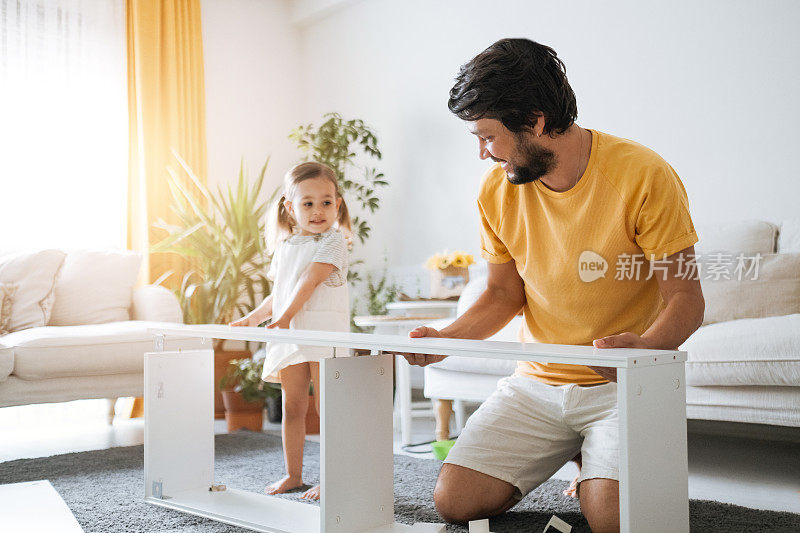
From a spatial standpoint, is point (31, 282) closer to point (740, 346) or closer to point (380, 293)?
point (380, 293)

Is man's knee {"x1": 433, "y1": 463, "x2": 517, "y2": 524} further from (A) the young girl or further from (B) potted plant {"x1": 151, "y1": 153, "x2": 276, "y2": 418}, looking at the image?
(B) potted plant {"x1": 151, "y1": 153, "x2": 276, "y2": 418}

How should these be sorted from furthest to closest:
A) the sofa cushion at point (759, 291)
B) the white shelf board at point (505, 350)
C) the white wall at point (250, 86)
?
the white wall at point (250, 86) < the sofa cushion at point (759, 291) < the white shelf board at point (505, 350)

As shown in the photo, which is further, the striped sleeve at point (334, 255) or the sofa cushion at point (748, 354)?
the striped sleeve at point (334, 255)

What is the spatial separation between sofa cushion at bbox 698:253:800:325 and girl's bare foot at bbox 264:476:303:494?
1.49 metres

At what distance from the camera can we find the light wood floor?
2.08 metres

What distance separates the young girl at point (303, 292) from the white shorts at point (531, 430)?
596 millimetres

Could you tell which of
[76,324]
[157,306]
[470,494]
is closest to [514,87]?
[470,494]

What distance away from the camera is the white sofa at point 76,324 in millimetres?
2697

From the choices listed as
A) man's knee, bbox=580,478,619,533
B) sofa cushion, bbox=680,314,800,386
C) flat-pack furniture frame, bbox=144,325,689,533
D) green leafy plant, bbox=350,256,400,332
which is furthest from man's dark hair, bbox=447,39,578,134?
green leafy plant, bbox=350,256,400,332

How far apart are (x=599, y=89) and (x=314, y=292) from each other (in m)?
1.86

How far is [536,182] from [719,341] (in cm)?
91

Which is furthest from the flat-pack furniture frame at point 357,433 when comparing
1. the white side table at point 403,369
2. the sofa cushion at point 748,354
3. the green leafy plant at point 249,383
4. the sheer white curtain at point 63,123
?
the sheer white curtain at point 63,123

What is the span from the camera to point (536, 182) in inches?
63.5

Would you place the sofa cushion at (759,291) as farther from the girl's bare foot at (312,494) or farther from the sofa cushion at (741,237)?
the girl's bare foot at (312,494)
